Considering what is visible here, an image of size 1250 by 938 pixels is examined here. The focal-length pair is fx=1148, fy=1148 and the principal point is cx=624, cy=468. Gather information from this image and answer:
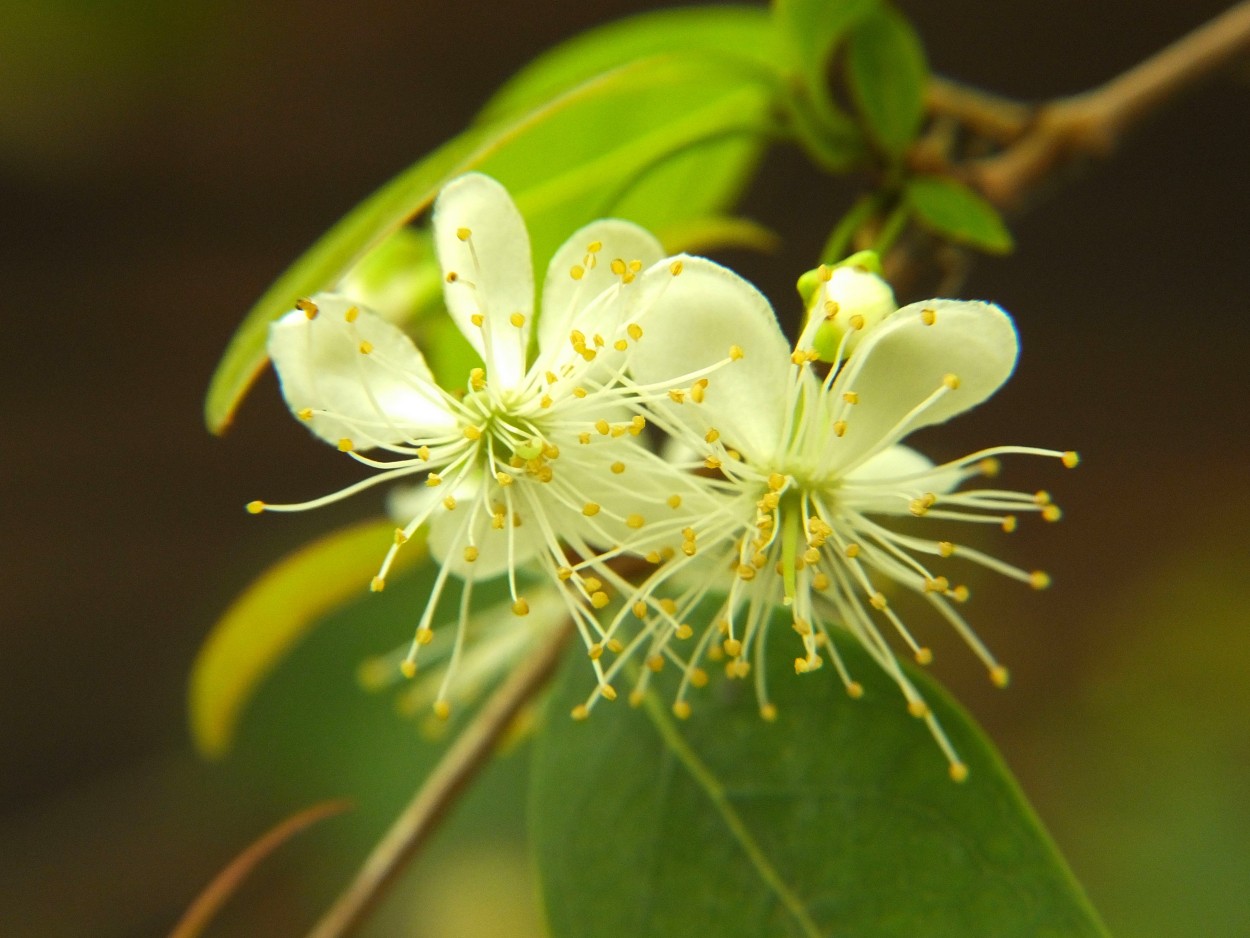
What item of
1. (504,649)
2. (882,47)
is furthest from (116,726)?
(882,47)

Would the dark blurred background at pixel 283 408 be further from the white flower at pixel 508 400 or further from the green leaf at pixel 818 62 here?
the white flower at pixel 508 400

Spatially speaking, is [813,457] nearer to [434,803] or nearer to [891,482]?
[891,482]

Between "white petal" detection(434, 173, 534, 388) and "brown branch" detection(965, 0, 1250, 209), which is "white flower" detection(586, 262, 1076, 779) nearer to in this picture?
"white petal" detection(434, 173, 534, 388)

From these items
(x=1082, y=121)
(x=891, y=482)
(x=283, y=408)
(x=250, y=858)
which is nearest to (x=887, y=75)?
(x=1082, y=121)

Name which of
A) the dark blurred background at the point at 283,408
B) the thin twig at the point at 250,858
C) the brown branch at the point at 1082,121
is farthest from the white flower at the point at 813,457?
the dark blurred background at the point at 283,408

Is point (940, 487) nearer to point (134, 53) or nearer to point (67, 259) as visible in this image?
point (134, 53)
